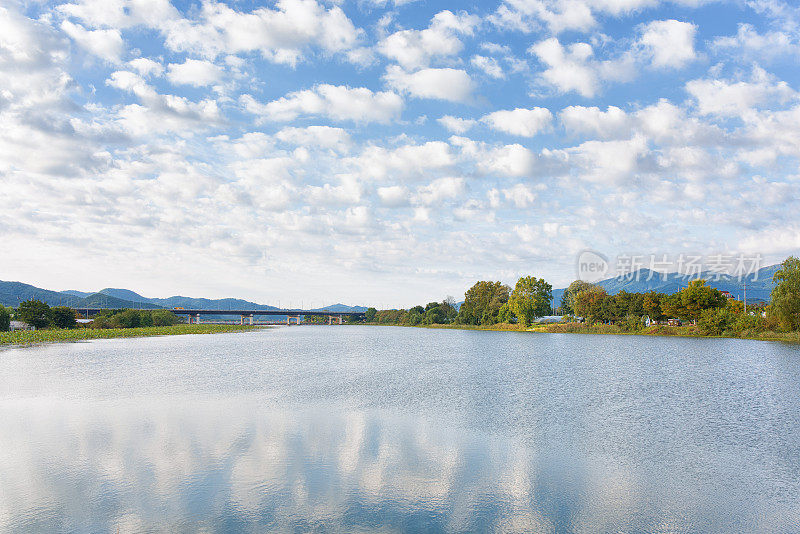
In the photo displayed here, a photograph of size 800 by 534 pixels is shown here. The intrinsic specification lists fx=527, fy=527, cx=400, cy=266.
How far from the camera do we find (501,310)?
139500mm

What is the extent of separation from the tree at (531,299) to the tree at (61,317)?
9451 centimetres

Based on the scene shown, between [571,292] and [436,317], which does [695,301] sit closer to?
[571,292]

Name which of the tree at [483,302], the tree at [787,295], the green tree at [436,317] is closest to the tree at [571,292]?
the tree at [483,302]

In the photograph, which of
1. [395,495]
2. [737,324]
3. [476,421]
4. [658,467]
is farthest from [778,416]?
[737,324]

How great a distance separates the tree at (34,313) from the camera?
308 ft

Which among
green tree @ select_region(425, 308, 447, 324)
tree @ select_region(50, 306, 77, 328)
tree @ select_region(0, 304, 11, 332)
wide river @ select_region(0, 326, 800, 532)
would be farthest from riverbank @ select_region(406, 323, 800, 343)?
tree @ select_region(0, 304, 11, 332)

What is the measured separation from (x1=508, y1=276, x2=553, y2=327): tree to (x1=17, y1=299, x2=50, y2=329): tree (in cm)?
9699

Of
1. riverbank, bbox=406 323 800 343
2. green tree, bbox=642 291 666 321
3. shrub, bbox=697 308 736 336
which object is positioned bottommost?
riverbank, bbox=406 323 800 343

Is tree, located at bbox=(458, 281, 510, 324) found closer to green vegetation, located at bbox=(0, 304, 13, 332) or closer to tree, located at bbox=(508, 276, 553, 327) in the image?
tree, located at bbox=(508, 276, 553, 327)

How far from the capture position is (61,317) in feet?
332

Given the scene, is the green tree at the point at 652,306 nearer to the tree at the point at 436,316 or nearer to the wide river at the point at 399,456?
the wide river at the point at 399,456

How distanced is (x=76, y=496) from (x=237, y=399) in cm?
1314

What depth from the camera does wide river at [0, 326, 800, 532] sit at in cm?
1045

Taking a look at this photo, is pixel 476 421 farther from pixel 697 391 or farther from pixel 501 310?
pixel 501 310
